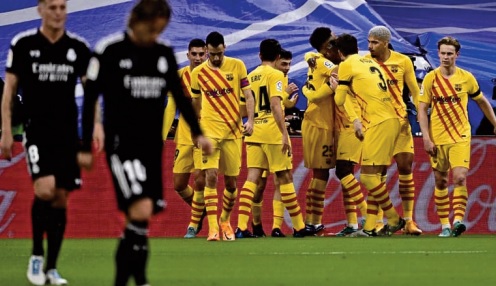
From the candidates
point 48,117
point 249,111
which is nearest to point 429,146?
point 249,111

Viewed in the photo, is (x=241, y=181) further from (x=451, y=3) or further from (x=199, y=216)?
(x=451, y=3)

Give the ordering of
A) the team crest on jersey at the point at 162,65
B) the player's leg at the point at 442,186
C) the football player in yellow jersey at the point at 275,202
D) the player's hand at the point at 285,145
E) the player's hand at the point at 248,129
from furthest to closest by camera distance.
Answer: the football player in yellow jersey at the point at 275,202 → the player's leg at the point at 442,186 → the player's hand at the point at 285,145 → the player's hand at the point at 248,129 → the team crest on jersey at the point at 162,65

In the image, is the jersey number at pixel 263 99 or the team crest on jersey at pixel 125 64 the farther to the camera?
the jersey number at pixel 263 99

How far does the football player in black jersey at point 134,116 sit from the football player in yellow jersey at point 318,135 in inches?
312

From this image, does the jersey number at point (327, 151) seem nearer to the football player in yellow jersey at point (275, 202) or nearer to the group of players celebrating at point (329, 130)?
the group of players celebrating at point (329, 130)

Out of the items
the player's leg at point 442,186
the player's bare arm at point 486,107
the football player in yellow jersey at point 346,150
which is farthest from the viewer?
the football player in yellow jersey at point 346,150

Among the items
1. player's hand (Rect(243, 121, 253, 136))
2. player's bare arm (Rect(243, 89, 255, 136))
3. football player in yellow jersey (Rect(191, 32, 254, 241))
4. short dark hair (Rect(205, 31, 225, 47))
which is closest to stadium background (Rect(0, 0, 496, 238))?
football player in yellow jersey (Rect(191, 32, 254, 241))

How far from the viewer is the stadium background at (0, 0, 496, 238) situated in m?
16.0

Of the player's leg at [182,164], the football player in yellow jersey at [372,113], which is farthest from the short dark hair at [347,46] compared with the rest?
the player's leg at [182,164]

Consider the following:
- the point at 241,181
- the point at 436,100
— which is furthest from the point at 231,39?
the point at 436,100

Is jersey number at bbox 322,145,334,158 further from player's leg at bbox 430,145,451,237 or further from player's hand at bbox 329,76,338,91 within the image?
player's leg at bbox 430,145,451,237

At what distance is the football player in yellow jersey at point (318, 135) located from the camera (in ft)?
50.3

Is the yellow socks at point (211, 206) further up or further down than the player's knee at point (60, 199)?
further down

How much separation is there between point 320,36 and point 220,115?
176 cm
